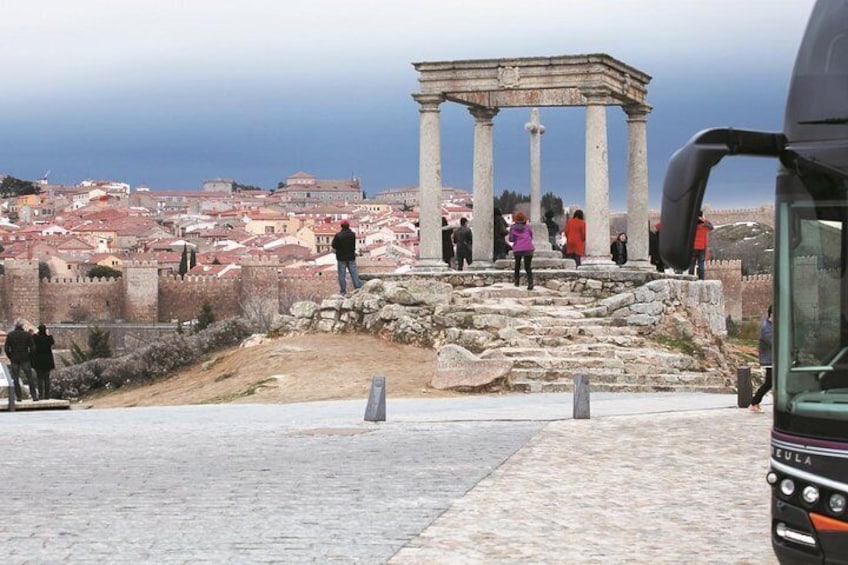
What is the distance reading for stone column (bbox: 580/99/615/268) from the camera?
26844 millimetres

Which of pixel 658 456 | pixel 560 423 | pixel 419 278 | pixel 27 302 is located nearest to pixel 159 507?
pixel 658 456

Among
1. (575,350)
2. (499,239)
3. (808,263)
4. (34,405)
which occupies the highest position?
(499,239)

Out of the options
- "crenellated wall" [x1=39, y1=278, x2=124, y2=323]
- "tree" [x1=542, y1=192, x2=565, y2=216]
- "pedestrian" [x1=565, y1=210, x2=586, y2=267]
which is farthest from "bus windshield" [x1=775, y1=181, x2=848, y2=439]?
"crenellated wall" [x1=39, y1=278, x2=124, y2=323]

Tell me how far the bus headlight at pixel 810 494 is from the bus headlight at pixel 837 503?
7cm

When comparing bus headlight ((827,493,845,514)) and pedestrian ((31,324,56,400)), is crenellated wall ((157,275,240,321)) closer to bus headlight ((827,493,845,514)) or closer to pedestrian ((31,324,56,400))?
pedestrian ((31,324,56,400))

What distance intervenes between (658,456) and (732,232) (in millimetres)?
114671

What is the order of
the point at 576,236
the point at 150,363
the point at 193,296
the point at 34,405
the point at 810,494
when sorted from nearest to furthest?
the point at 810,494, the point at 34,405, the point at 576,236, the point at 150,363, the point at 193,296

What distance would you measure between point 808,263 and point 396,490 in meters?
4.70

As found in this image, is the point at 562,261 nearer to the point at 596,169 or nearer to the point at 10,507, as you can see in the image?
the point at 596,169

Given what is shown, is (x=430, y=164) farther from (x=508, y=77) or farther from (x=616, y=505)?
(x=616, y=505)

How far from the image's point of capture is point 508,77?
91.1 feet

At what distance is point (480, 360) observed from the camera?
2203cm

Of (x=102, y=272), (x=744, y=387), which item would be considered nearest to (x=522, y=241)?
(x=744, y=387)

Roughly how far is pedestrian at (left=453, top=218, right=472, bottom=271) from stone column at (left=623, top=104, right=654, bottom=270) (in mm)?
3748
